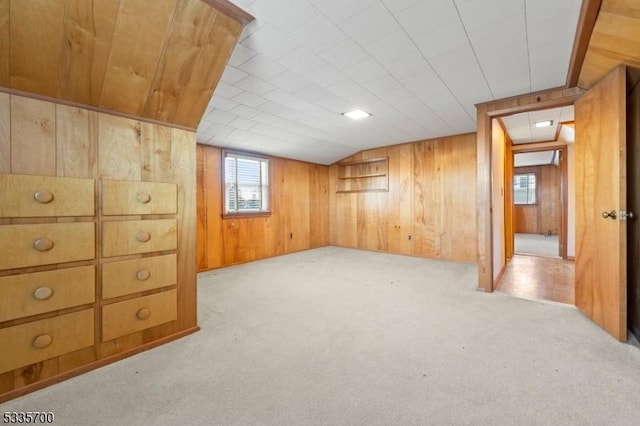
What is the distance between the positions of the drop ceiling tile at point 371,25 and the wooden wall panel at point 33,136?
1878mm

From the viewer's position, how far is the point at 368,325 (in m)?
2.21

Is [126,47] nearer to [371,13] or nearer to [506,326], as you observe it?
[371,13]

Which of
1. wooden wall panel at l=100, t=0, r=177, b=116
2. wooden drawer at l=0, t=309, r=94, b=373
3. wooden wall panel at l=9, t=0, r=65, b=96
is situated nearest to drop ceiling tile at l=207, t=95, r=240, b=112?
wooden wall panel at l=100, t=0, r=177, b=116

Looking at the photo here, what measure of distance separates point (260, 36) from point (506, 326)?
2.93m

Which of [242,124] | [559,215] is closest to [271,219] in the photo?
[242,124]

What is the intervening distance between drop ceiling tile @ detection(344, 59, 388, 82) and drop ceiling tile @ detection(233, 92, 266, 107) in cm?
106

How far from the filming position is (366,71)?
2441 millimetres

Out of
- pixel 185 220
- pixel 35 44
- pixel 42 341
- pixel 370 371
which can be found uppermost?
pixel 35 44

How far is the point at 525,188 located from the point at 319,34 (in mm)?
9487

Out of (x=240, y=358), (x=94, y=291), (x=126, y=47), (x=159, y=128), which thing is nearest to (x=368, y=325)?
(x=240, y=358)

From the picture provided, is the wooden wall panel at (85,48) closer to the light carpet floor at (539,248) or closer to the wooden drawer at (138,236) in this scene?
the wooden drawer at (138,236)

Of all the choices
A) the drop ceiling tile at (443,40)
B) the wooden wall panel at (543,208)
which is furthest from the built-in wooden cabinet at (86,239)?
the wooden wall panel at (543,208)

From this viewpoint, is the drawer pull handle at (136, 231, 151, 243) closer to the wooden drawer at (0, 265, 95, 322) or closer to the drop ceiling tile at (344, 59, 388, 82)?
the wooden drawer at (0, 265, 95, 322)

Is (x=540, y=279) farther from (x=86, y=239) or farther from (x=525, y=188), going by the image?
(x=525, y=188)
